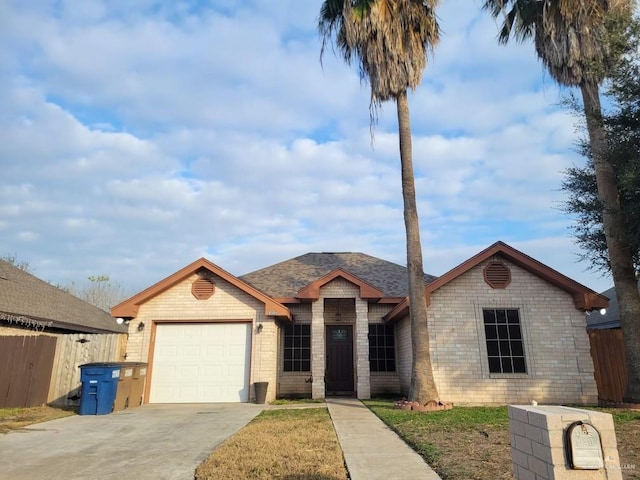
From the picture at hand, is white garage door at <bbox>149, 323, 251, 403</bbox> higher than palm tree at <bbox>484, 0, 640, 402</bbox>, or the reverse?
palm tree at <bbox>484, 0, 640, 402</bbox>

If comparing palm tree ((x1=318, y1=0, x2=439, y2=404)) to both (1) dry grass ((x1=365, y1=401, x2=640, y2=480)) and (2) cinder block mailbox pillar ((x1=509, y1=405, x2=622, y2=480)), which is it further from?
(2) cinder block mailbox pillar ((x1=509, y1=405, x2=622, y2=480))

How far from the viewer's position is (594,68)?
11.9 meters

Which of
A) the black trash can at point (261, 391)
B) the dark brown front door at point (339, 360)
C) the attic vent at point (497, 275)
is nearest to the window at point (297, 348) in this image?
the dark brown front door at point (339, 360)

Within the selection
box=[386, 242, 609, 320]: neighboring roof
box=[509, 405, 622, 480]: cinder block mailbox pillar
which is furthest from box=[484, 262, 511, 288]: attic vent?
box=[509, 405, 622, 480]: cinder block mailbox pillar

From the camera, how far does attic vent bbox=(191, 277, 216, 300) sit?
15.0 meters

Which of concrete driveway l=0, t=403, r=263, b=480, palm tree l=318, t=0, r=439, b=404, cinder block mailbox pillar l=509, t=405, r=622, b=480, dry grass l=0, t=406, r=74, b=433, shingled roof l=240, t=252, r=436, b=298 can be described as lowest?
concrete driveway l=0, t=403, r=263, b=480

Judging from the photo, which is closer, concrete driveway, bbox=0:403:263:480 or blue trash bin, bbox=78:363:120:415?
concrete driveway, bbox=0:403:263:480

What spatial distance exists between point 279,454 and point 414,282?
7189 mm

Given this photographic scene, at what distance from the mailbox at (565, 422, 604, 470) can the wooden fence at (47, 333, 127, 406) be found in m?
13.7

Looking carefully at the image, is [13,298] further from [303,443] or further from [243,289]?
[303,443]

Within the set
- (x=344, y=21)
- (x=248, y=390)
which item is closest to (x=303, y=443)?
(x=248, y=390)

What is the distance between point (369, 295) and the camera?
593 inches

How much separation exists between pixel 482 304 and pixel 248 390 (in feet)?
26.3

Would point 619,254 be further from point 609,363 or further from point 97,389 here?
point 97,389
